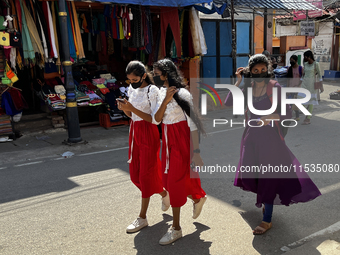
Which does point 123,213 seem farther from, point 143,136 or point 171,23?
point 171,23

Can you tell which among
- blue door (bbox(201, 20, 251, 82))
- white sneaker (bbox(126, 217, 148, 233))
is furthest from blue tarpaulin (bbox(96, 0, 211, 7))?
white sneaker (bbox(126, 217, 148, 233))

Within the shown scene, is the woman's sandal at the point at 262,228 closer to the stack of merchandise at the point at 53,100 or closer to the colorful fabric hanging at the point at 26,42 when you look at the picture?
the colorful fabric hanging at the point at 26,42

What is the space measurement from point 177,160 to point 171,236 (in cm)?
77

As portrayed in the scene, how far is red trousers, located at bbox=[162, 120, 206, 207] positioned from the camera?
3.64 meters

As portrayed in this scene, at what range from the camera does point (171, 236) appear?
12.1 ft

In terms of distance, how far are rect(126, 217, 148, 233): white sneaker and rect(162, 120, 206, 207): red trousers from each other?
55 centimetres

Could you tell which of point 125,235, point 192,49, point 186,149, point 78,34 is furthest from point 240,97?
point 192,49

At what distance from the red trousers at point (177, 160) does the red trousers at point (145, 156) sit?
0.68ft

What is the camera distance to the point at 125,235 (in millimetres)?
3891

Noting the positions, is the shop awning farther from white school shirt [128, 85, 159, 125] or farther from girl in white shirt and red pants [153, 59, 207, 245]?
girl in white shirt and red pants [153, 59, 207, 245]

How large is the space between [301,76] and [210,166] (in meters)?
4.73

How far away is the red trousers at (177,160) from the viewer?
364 cm

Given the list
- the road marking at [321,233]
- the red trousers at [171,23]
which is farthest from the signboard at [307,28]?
the road marking at [321,233]

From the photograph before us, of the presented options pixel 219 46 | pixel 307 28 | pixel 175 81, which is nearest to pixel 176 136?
pixel 175 81
